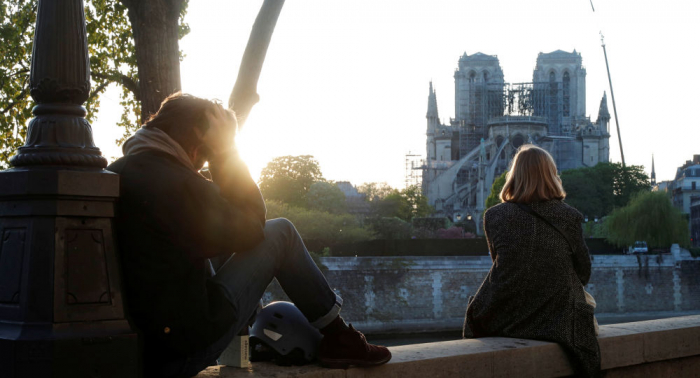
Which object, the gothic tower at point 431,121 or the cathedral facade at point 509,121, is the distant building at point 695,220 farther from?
the gothic tower at point 431,121

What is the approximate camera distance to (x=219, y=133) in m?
2.77

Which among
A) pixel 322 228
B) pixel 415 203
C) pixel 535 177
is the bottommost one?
pixel 535 177

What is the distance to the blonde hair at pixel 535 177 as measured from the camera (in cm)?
375

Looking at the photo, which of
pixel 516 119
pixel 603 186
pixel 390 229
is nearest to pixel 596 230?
pixel 603 186

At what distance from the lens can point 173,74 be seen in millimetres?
4668

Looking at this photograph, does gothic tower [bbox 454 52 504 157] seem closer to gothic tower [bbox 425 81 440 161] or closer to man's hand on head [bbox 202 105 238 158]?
gothic tower [bbox 425 81 440 161]

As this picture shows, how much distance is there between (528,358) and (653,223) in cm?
3483

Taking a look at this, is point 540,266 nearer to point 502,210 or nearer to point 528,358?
point 502,210

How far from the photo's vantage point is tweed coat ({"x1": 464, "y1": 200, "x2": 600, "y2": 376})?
3.67m

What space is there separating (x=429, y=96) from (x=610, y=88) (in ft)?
114

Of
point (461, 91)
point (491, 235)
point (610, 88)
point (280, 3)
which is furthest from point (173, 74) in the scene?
point (461, 91)

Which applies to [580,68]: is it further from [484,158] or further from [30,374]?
[30,374]

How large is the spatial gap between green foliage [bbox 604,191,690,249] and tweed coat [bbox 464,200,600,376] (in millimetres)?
34325

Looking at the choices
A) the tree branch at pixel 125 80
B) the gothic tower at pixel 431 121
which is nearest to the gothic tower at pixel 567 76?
the gothic tower at pixel 431 121
